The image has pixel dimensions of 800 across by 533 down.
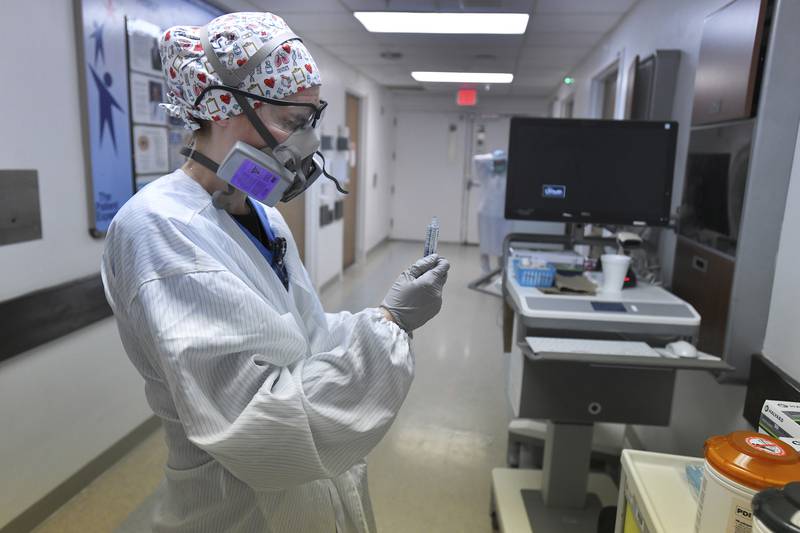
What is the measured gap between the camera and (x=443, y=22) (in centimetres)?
374

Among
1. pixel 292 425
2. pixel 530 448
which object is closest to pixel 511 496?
pixel 530 448

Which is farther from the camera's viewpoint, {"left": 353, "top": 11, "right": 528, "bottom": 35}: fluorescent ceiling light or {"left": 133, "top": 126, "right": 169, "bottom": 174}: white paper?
{"left": 353, "top": 11, "right": 528, "bottom": 35}: fluorescent ceiling light

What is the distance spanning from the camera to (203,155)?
1.08 metres

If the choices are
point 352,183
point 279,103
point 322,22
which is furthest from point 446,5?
point 352,183

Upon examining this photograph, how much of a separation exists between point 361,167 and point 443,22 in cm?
323

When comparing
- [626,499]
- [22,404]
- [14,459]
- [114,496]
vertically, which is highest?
[626,499]

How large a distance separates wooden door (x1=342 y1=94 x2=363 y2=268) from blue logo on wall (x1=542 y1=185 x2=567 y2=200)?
4449 millimetres

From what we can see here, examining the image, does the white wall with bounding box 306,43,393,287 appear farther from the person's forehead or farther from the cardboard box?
the cardboard box

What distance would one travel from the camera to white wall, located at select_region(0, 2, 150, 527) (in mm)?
1929

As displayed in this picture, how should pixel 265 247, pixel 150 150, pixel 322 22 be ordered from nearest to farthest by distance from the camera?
pixel 265 247
pixel 150 150
pixel 322 22

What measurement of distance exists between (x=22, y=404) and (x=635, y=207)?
2274 mm

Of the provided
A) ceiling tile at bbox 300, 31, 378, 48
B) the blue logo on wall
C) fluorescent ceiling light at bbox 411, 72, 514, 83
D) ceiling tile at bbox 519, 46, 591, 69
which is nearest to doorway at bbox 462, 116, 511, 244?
fluorescent ceiling light at bbox 411, 72, 514, 83

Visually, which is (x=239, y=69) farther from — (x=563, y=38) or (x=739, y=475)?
(x=563, y=38)

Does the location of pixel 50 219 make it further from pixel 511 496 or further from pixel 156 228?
pixel 511 496
